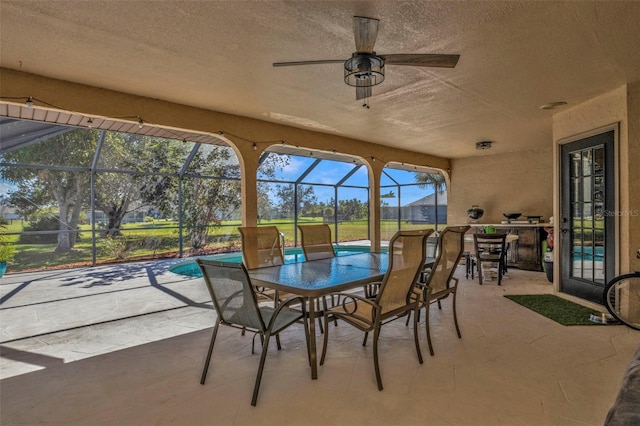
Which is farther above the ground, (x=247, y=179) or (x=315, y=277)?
(x=247, y=179)

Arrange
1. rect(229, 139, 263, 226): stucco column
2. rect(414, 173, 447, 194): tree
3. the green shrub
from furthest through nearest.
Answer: rect(414, 173, 447, 194): tree < the green shrub < rect(229, 139, 263, 226): stucco column

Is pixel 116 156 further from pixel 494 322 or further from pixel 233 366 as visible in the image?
pixel 494 322

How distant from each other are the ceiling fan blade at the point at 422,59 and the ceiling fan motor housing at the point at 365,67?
0.18ft

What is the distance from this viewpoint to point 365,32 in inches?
91.7

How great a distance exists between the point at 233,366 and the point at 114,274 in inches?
201

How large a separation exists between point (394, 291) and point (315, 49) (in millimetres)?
1922

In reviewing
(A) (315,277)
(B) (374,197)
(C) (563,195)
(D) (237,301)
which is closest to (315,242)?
(A) (315,277)

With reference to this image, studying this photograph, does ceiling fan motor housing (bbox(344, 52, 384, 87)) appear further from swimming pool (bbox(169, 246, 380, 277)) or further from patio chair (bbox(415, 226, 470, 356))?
swimming pool (bbox(169, 246, 380, 277))

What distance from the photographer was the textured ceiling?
217 centimetres

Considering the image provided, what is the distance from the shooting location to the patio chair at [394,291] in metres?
2.32

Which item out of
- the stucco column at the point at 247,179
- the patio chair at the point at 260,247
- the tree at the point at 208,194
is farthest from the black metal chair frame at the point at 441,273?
the tree at the point at 208,194

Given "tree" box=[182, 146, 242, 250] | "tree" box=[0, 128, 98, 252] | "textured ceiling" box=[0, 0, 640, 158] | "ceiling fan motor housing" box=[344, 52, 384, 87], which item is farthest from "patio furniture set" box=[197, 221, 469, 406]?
"tree" box=[0, 128, 98, 252]

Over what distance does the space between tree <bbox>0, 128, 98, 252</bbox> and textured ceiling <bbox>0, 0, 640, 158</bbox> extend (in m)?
5.19

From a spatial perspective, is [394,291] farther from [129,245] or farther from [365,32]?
[129,245]
